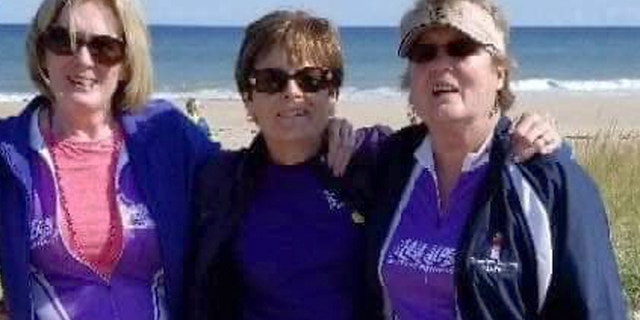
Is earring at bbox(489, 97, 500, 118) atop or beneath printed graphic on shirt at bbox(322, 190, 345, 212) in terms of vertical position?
atop

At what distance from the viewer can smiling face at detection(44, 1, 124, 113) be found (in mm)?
4305

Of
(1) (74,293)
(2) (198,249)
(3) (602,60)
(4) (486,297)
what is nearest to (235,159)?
(2) (198,249)

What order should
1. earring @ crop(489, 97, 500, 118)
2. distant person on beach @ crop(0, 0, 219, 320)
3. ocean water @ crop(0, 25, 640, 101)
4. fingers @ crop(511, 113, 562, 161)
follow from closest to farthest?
fingers @ crop(511, 113, 562, 161) < earring @ crop(489, 97, 500, 118) < distant person on beach @ crop(0, 0, 219, 320) < ocean water @ crop(0, 25, 640, 101)

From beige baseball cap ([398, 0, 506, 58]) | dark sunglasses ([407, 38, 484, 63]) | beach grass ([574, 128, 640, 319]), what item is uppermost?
beige baseball cap ([398, 0, 506, 58])

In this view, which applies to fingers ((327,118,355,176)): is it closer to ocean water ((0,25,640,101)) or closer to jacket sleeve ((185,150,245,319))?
jacket sleeve ((185,150,245,319))

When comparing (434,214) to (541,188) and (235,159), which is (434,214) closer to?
(541,188)

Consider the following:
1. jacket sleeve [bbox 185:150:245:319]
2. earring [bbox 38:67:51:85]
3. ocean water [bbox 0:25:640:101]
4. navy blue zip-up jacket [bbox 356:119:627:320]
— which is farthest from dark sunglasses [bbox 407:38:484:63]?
ocean water [bbox 0:25:640:101]

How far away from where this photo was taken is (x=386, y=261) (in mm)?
3963

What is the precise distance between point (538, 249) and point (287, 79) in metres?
1.02

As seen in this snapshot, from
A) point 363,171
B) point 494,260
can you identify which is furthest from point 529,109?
point 494,260

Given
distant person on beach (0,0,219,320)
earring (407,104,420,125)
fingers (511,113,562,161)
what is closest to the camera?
fingers (511,113,562,161)

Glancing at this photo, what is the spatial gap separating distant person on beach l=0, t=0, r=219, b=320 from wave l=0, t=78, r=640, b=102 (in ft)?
80.1

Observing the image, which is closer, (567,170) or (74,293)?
(567,170)

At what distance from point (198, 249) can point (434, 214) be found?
2.84 ft
